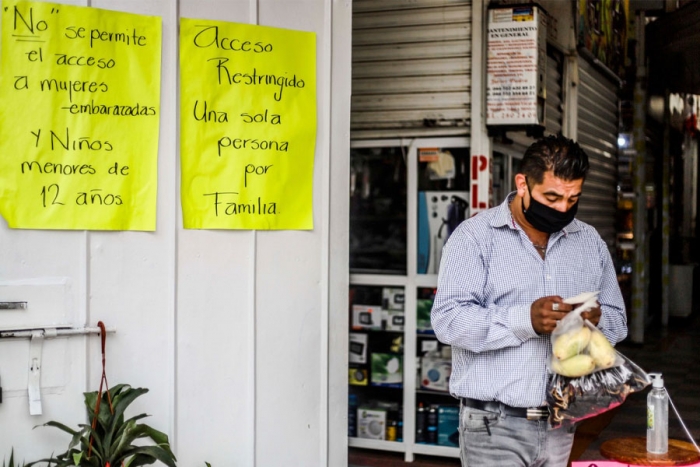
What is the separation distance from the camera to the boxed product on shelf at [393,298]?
6086mm

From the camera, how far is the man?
2.87 metres

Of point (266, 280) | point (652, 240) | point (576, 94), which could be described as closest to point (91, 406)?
point (266, 280)

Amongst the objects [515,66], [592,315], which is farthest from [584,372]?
[515,66]

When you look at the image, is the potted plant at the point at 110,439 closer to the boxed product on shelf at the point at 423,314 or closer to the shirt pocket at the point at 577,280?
the shirt pocket at the point at 577,280

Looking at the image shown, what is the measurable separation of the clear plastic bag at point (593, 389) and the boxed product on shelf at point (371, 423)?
136 inches

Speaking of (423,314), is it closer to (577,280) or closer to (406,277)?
(406,277)

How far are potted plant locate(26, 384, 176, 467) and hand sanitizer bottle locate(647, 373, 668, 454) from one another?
1702 millimetres

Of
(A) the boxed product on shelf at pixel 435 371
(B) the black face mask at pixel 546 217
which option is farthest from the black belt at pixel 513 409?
(A) the boxed product on shelf at pixel 435 371

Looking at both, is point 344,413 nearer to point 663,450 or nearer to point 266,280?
point 266,280

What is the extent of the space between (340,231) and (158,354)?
3.40 feet

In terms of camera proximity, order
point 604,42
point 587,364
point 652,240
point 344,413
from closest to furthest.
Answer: point 587,364 < point 344,413 < point 604,42 < point 652,240

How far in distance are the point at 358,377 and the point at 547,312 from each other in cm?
374

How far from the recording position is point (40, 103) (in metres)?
3.21

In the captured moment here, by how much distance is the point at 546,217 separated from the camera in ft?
9.61
